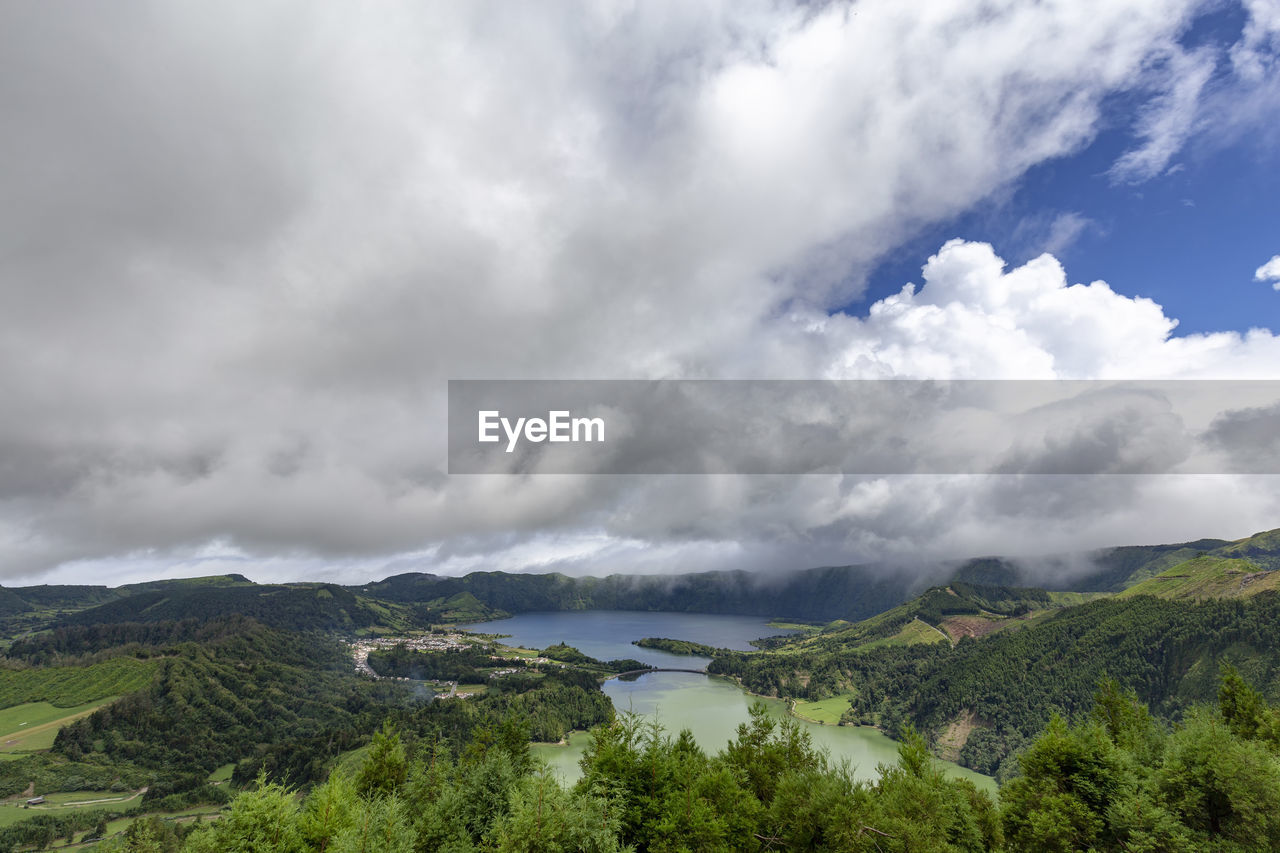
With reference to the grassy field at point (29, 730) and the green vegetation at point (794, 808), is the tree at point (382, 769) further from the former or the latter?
the grassy field at point (29, 730)

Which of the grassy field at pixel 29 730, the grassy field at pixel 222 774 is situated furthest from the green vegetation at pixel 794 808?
the grassy field at pixel 29 730

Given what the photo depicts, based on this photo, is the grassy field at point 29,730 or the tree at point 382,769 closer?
the tree at point 382,769

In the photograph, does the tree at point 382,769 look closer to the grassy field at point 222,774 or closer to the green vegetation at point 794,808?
the green vegetation at point 794,808

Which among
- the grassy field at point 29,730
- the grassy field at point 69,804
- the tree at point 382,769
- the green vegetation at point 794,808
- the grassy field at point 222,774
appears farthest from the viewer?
the grassy field at point 222,774

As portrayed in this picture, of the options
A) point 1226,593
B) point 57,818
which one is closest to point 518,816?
point 57,818

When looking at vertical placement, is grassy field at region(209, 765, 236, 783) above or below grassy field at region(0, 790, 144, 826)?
below

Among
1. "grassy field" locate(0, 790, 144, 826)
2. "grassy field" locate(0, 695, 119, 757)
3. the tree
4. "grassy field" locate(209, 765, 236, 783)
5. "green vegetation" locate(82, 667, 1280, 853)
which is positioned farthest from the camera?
"grassy field" locate(209, 765, 236, 783)

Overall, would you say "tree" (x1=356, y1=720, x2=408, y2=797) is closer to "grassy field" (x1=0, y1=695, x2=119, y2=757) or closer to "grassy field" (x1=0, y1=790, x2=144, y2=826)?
"grassy field" (x1=0, y1=790, x2=144, y2=826)

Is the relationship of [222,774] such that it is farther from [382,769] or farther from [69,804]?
[382,769]

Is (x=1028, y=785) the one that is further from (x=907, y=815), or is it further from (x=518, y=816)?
(x=518, y=816)

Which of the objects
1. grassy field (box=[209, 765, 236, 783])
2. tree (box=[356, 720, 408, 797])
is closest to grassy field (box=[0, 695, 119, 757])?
grassy field (box=[209, 765, 236, 783])

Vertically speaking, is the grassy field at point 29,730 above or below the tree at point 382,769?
below

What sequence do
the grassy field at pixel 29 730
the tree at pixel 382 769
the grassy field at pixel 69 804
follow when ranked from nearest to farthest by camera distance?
the tree at pixel 382 769, the grassy field at pixel 69 804, the grassy field at pixel 29 730

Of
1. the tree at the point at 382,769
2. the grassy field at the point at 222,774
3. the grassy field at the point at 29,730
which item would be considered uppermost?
the tree at the point at 382,769
